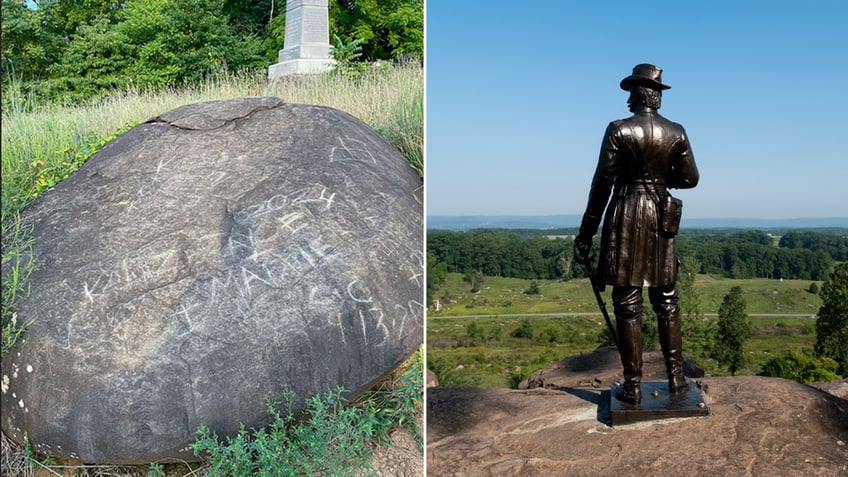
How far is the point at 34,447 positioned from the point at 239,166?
160cm

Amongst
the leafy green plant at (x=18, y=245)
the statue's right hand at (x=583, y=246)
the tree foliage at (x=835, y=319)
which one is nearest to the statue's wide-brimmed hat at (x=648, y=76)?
the statue's right hand at (x=583, y=246)

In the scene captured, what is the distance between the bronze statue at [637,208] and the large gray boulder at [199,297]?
1.24 meters

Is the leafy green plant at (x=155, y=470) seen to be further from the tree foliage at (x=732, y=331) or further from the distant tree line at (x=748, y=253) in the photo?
the tree foliage at (x=732, y=331)

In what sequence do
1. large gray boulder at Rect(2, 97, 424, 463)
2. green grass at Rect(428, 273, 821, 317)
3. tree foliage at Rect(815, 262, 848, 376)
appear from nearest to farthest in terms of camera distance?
large gray boulder at Rect(2, 97, 424, 463), tree foliage at Rect(815, 262, 848, 376), green grass at Rect(428, 273, 821, 317)

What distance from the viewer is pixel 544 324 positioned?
1590 cm

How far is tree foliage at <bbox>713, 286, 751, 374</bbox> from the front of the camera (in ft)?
32.7

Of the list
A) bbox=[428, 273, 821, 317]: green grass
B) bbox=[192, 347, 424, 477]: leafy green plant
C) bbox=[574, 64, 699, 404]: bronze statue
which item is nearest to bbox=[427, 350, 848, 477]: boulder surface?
bbox=[574, 64, 699, 404]: bronze statue

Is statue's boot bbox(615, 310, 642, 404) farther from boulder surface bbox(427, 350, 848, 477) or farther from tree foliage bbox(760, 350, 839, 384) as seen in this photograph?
tree foliage bbox(760, 350, 839, 384)

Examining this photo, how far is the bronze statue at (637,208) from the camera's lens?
4.07 meters

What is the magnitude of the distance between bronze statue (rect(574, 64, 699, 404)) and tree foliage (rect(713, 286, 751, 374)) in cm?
624

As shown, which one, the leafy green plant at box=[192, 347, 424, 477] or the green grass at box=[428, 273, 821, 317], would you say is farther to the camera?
the green grass at box=[428, 273, 821, 317]

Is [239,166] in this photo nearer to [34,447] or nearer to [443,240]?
[34,447]

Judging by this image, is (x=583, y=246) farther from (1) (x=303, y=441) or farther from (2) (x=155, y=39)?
(2) (x=155, y=39)

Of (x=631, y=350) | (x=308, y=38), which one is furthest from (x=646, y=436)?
(x=308, y=38)
